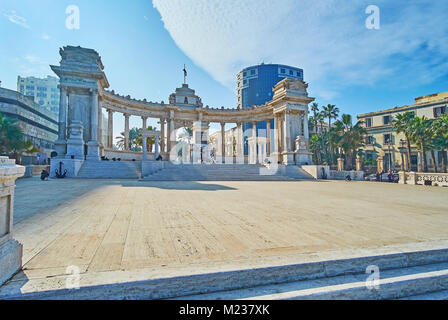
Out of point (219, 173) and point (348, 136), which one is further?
point (348, 136)

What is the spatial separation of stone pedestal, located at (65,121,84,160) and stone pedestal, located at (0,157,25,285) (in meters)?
23.5

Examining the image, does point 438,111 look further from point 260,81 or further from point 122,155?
point 260,81

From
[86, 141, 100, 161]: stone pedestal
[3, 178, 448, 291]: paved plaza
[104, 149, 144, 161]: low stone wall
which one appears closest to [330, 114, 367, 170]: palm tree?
[104, 149, 144, 161]: low stone wall

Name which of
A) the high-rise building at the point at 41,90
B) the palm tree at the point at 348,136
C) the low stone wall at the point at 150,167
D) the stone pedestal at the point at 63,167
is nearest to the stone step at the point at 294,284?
the low stone wall at the point at 150,167

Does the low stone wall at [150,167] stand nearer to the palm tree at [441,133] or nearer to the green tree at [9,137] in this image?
the green tree at [9,137]

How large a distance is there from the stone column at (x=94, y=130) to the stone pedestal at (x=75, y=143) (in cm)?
156

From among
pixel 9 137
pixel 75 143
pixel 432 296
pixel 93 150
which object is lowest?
pixel 432 296

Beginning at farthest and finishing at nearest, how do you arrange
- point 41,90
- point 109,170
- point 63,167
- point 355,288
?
point 41,90 → point 109,170 → point 63,167 → point 355,288

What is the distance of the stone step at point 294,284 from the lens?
1989 mm

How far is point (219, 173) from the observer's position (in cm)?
2170

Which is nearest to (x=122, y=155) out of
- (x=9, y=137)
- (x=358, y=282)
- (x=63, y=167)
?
(x=63, y=167)

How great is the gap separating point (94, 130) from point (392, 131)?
185 ft

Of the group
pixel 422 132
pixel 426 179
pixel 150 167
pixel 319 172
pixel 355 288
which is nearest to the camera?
pixel 355 288
